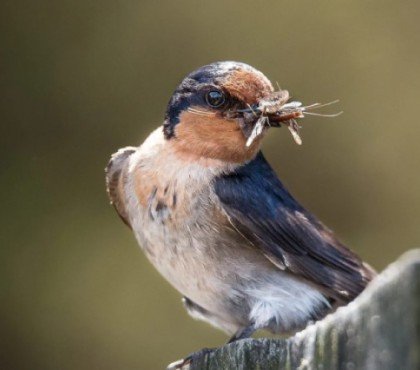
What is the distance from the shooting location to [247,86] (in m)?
2.90

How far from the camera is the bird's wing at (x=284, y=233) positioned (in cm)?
292

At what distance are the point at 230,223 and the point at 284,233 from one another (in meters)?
0.15

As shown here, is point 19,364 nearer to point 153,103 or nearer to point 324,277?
point 153,103

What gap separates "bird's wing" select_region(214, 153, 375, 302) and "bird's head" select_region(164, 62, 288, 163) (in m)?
0.07

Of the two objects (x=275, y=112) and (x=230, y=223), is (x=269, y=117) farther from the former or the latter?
(x=230, y=223)

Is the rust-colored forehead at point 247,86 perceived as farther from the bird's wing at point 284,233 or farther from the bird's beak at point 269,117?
the bird's wing at point 284,233

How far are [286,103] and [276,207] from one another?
31cm

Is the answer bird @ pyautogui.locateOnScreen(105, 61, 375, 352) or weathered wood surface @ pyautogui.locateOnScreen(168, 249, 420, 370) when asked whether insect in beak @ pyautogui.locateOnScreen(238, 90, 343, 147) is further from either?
weathered wood surface @ pyautogui.locateOnScreen(168, 249, 420, 370)

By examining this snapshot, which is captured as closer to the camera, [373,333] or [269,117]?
[373,333]

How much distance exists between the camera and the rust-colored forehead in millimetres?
2896

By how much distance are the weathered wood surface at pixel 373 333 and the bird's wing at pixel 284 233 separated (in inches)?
44.2

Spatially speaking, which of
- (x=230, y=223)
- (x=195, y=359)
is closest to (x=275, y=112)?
(x=230, y=223)

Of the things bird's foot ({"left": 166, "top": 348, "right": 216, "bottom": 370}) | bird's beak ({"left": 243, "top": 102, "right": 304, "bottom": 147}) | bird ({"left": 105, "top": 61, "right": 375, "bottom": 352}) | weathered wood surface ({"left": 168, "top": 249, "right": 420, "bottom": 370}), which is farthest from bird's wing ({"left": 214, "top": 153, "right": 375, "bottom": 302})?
weathered wood surface ({"left": 168, "top": 249, "right": 420, "bottom": 370})

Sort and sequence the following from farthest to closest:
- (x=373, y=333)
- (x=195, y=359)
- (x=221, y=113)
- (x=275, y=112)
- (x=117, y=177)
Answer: (x=117, y=177)
(x=221, y=113)
(x=275, y=112)
(x=195, y=359)
(x=373, y=333)
